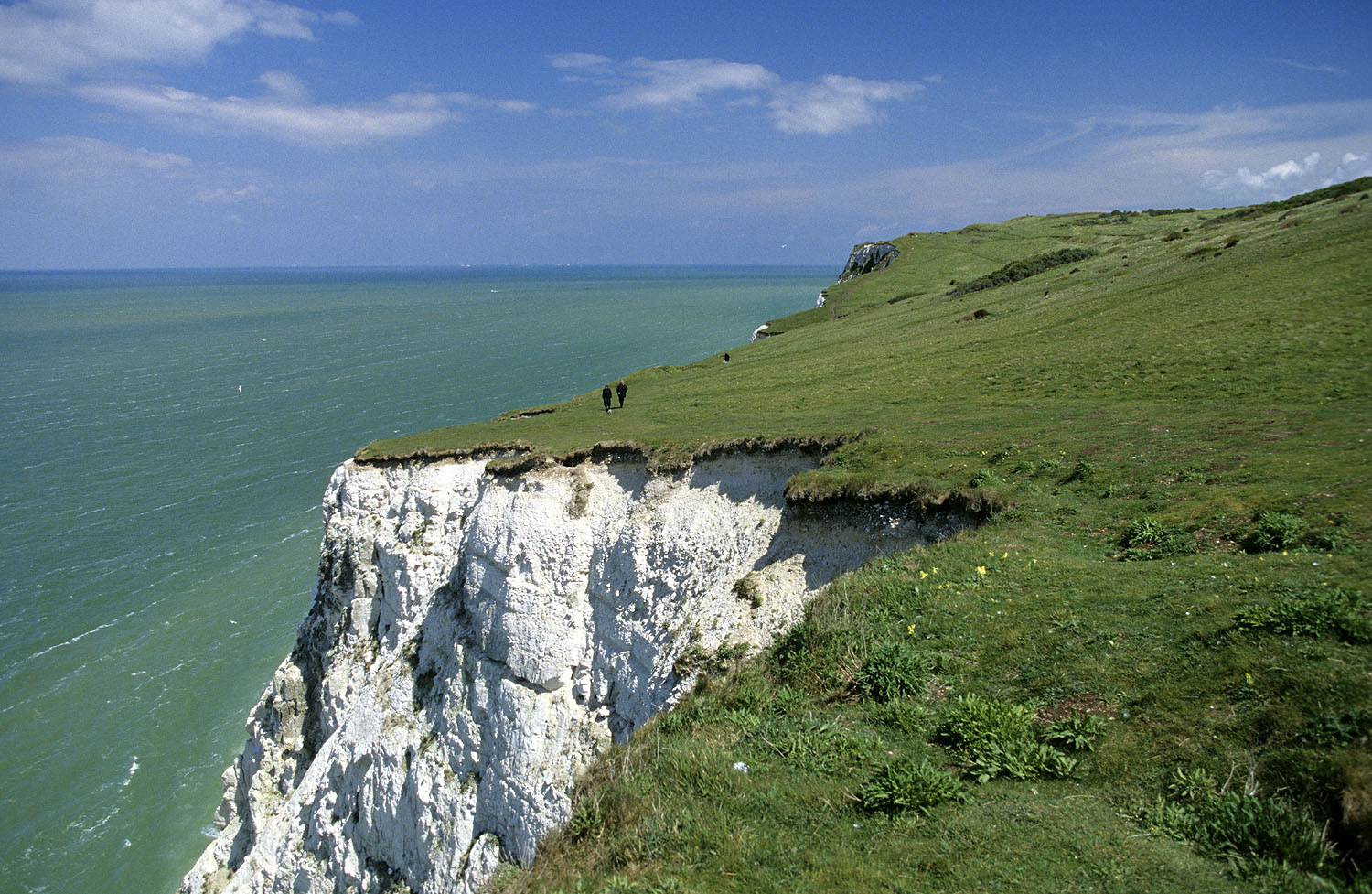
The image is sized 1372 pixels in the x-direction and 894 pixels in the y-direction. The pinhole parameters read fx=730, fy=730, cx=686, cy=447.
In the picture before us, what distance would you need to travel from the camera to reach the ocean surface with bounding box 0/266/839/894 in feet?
110

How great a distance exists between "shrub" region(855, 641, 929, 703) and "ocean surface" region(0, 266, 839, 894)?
3482cm

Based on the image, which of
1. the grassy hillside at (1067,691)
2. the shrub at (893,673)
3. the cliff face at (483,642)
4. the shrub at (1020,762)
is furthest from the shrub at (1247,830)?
the cliff face at (483,642)

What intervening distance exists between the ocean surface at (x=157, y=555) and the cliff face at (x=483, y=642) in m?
5.68

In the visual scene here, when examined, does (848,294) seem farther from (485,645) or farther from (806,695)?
(806,695)

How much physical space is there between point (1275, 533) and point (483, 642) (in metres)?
25.4

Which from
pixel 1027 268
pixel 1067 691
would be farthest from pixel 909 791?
pixel 1027 268

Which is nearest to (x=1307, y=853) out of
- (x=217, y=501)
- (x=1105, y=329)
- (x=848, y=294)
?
(x=1105, y=329)

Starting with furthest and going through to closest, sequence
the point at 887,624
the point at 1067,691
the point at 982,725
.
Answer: the point at 887,624, the point at 1067,691, the point at 982,725

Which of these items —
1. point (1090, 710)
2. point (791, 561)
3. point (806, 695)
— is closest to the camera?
point (1090, 710)

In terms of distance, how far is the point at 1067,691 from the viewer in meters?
10.2

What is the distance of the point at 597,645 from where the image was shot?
28.0 metres

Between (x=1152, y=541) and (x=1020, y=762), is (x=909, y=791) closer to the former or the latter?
(x=1020, y=762)

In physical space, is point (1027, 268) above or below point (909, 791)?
above

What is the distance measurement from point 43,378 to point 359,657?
108335mm
